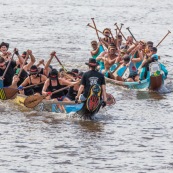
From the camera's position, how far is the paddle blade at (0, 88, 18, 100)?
25.1 metres

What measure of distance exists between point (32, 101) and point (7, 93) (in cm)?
156

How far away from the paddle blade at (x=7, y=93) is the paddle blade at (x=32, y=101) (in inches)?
43.5

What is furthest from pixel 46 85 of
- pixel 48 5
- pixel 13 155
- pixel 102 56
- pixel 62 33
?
pixel 48 5

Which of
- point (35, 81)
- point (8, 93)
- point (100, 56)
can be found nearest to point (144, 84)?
point (100, 56)

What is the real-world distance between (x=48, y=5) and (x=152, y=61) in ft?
109

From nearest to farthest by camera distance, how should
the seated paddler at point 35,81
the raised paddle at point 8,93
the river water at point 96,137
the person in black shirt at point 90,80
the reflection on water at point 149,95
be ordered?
the river water at point 96,137 → the person in black shirt at point 90,80 → the seated paddler at point 35,81 → the raised paddle at point 8,93 → the reflection on water at point 149,95

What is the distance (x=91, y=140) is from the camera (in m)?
21.1

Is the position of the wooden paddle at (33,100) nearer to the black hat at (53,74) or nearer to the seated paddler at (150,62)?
the black hat at (53,74)

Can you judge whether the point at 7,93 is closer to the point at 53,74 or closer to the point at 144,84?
the point at 53,74

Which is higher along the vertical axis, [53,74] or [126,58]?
[126,58]

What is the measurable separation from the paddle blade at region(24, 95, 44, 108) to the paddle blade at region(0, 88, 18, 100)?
1.10 meters

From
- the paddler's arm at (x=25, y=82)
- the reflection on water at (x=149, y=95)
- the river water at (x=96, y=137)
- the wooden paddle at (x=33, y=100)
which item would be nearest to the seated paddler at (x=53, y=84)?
the wooden paddle at (x=33, y=100)

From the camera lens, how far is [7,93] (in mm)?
25203

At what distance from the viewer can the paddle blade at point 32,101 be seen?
78.0ft
